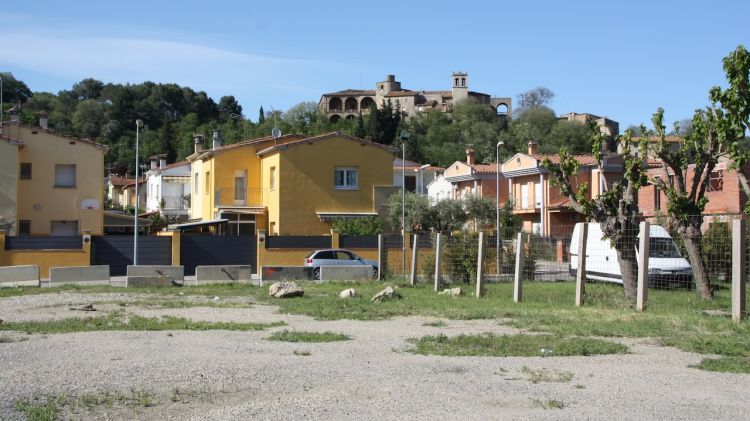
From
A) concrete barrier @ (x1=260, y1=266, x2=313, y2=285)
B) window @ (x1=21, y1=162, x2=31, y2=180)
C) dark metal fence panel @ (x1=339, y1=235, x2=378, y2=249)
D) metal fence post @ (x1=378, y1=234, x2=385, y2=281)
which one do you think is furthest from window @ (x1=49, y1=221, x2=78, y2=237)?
metal fence post @ (x1=378, y1=234, x2=385, y2=281)

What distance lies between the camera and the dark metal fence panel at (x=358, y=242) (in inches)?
1458

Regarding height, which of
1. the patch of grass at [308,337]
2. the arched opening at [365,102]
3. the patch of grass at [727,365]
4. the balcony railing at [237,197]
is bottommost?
the patch of grass at [308,337]

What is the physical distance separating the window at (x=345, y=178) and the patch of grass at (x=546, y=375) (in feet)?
122

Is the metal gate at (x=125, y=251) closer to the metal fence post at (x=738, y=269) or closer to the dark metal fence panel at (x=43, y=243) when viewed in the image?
the dark metal fence panel at (x=43, y=243)

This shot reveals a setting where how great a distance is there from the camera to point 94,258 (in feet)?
119

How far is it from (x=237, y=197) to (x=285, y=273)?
1951 centimetres

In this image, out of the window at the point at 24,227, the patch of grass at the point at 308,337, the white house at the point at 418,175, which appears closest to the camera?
the patch of grass at the point at 308,337

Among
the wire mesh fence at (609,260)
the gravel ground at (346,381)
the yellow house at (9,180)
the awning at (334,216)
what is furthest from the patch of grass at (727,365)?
the yellow house at (9,180)

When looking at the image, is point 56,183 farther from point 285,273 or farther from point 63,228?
point 285,273

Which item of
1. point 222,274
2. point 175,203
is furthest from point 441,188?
point 222,274

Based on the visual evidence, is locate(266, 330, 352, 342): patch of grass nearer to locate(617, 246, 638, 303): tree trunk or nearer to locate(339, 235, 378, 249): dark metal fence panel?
locate(617, 246, 638, 303): tree trunk

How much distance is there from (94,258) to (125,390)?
29.1 m

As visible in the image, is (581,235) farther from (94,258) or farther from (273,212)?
(273,212)

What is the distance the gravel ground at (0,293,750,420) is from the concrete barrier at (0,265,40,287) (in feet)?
55.2
